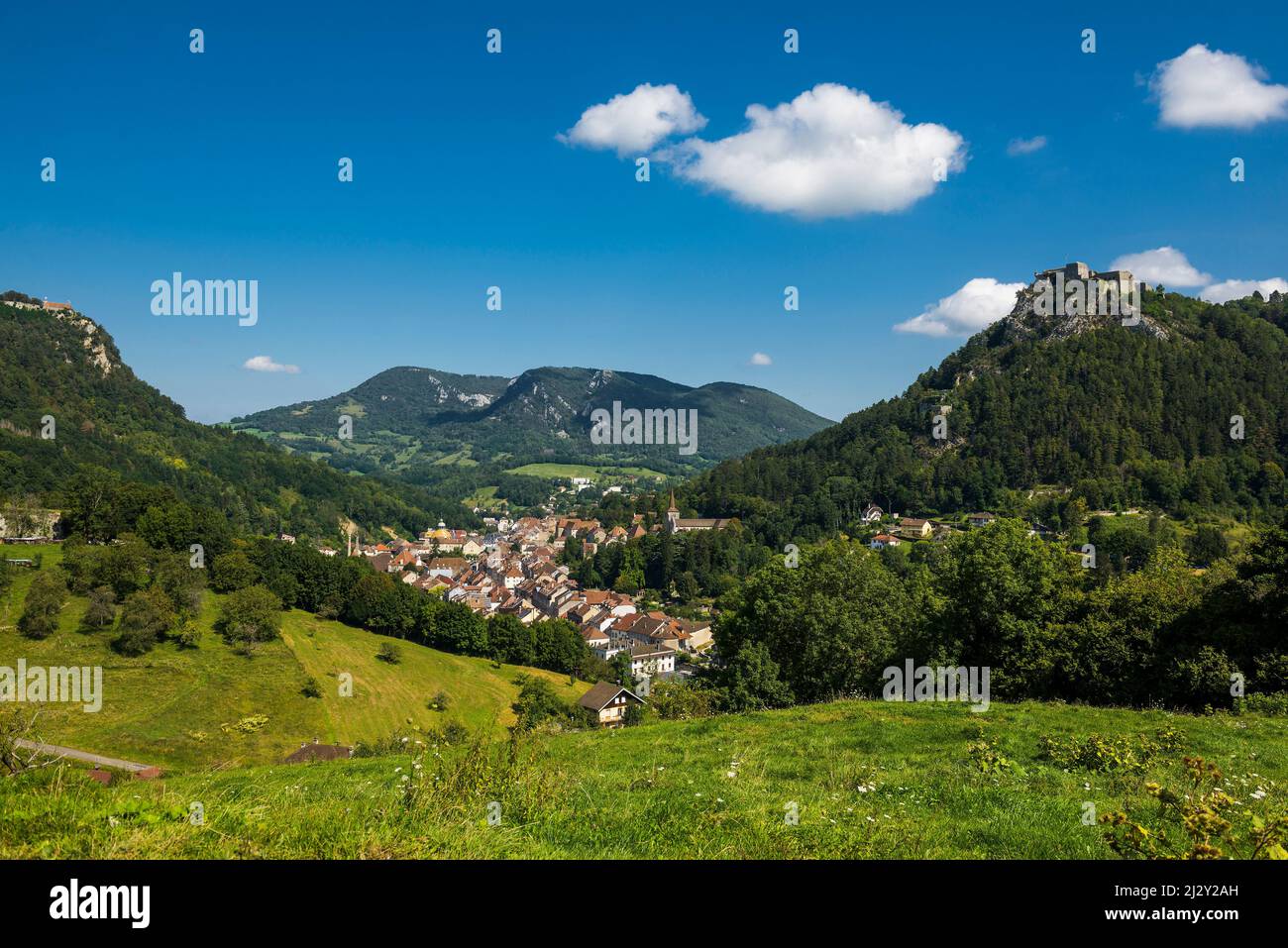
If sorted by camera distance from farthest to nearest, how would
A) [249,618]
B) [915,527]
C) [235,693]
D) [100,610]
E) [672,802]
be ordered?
[915,527] < [249,618] < [100,610] < [235,693] < [672,802]

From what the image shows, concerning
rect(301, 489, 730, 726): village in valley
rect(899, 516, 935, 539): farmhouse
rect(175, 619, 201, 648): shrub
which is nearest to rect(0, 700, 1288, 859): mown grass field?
rect(301, 489, 730, 726): village in valley

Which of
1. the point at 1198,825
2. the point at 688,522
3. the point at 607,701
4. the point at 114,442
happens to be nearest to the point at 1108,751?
the point at 1198,825

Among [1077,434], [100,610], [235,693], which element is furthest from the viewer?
[1077,434]

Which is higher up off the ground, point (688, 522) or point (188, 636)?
point (688, 522)

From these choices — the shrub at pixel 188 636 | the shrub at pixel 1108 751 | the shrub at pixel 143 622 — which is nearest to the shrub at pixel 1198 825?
the shrub at pixel 1108 751

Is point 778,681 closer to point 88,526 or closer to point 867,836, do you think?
point 867,836

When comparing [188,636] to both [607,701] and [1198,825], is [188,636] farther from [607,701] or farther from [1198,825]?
[1198,825]

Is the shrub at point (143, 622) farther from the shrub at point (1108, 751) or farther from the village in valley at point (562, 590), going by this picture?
the shrub at point (1108, 751)
